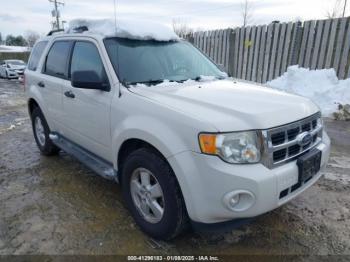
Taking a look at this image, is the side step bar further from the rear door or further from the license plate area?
the license plate area

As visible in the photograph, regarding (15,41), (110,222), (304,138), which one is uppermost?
(15,41)

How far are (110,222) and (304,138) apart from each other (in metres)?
2.07

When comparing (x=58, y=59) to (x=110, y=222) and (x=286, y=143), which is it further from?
(x=286, y=143)

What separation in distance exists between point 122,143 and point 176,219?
901 mm

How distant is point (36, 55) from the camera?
5066mm

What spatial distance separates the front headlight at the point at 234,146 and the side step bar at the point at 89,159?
136 centimetres

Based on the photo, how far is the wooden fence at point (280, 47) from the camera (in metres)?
8.01

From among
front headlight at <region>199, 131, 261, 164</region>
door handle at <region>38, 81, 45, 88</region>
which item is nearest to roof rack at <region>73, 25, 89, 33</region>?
door handle at <region>38, 81, 45, 88</region>

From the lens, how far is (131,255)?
8.95ft

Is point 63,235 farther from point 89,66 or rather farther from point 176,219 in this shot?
point 89,66

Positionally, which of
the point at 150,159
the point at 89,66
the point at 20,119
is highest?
the point at 89,66

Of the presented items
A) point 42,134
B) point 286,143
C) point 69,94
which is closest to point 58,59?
point 69,94

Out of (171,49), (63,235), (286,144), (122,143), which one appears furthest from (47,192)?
(286,144)

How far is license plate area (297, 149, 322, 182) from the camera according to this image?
2514mm
